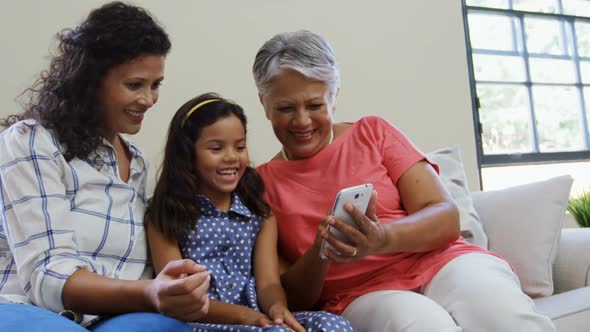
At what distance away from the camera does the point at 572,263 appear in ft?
5.77

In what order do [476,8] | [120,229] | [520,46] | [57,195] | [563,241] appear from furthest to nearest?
[520,46] < [476,8] < [563,241] < [120,229] < [57,195]

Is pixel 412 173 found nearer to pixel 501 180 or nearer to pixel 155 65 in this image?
pixel 155 65

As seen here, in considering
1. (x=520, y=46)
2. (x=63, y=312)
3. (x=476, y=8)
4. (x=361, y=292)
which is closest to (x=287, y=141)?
(x=361, y=292)

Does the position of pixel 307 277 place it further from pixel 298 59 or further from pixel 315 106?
pixel 298 59

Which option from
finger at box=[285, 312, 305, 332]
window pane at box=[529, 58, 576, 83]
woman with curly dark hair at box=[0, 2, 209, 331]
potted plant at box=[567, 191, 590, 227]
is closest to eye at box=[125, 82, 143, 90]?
woman with curly dark hair at box=[0, 2, 209, 331]

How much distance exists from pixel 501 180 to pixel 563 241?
62.9 inches

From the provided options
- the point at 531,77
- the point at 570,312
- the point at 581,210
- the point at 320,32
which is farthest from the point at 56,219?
the point at 531,77

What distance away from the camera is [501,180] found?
3381mm

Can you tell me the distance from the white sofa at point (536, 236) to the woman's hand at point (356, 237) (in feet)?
1.94

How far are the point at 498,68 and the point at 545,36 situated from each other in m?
0.52

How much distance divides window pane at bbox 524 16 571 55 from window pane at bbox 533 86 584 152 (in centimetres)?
25

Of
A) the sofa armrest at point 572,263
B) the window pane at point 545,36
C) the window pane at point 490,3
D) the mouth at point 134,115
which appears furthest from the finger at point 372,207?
the window pane at point 545,36

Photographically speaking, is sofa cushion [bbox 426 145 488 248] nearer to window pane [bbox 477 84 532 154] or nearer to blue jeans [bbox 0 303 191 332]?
blue jeans [bbox 0 303 191 332]

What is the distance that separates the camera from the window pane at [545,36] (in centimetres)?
358
